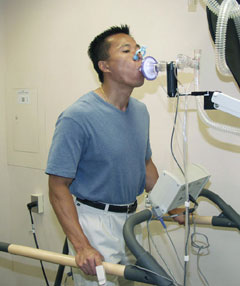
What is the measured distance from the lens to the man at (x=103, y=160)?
1.44m

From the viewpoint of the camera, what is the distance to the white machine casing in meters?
1.33

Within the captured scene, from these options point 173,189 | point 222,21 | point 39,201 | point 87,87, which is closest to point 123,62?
point 222,21

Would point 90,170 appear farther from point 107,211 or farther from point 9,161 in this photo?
point 9,161

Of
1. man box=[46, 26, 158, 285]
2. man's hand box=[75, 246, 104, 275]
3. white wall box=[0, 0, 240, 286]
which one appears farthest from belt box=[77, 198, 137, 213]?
white wall box=[0, 0, 240, 286]

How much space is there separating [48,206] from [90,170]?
1273mm

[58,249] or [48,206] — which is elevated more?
[48,206]

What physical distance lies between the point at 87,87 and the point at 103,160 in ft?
3.24

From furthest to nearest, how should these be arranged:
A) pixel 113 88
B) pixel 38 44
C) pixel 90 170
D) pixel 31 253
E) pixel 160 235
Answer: pixel 38 44, pixel 160 235, pixel 113 88, pixel 90 170, pixel 31 253

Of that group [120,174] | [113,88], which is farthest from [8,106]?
[120,174]

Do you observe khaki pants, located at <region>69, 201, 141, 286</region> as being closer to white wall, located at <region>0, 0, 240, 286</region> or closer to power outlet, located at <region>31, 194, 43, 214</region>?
white wall, located at <region>0, 0, 240, 286</region>

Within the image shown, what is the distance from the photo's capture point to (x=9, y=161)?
288 cm

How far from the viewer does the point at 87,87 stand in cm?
238

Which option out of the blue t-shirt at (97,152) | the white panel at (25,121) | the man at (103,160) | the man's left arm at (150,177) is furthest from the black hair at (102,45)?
the white panel at (25,121)

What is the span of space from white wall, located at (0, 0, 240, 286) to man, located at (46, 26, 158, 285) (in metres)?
0.38
